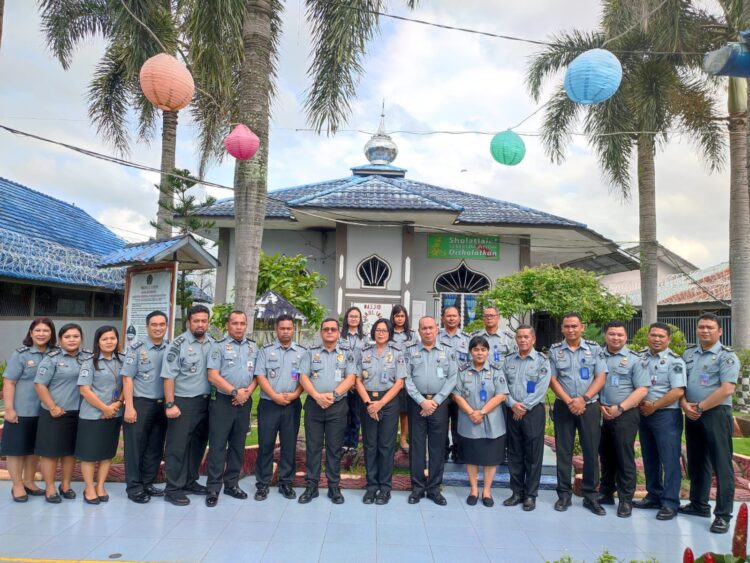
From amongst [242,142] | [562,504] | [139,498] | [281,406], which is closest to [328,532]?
[281,406]

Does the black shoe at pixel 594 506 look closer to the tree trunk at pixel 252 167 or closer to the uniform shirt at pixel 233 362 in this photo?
the uniform shirt at pixel 233 362

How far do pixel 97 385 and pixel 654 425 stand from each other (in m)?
5.07

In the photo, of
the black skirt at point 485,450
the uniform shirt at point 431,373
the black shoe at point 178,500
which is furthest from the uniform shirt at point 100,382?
the black skirt at point 485,450

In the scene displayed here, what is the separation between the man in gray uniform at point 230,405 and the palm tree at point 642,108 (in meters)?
10.3

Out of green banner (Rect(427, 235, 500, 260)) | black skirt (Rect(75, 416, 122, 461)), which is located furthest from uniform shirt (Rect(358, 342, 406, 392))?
green banner (Rect(427, 235, 500, 260))

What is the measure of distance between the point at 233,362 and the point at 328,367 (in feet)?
2.93

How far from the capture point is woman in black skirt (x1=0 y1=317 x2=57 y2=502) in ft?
15.6

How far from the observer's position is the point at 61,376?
4.79m

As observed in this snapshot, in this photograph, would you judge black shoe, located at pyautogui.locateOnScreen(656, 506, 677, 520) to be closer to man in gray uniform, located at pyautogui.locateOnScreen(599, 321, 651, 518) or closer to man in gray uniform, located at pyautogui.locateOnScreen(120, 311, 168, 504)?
man in gray uniform, located at pyautogui.locateOnScreen(599, 321, 651, 518)

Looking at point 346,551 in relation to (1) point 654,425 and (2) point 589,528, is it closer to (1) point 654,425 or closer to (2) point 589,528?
(2) point 589,528

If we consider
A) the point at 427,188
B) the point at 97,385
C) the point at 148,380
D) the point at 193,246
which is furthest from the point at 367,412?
the point at 427,188

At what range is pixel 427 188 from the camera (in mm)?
15961

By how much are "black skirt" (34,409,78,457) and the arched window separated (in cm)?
880

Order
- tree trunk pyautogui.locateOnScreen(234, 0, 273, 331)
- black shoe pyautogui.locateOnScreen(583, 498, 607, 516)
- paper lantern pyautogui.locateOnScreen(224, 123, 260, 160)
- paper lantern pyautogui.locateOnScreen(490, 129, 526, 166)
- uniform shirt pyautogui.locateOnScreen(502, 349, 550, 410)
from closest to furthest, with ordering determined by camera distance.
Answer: black shoe pyautogui.locateOnScreen(583, 498, 607, 516) → uniform shirt pyautogui.locateOnScreen(502, 349, 550, 410) → paper lantern pyautogui.locateOnScreen(224, 123, 260, 160) → tree trunk pyautogui.locateOnScreen(234, 0, 273, 331) → paper lantern pyautogui.locateOnScreen(490, 129, 526, 166)
